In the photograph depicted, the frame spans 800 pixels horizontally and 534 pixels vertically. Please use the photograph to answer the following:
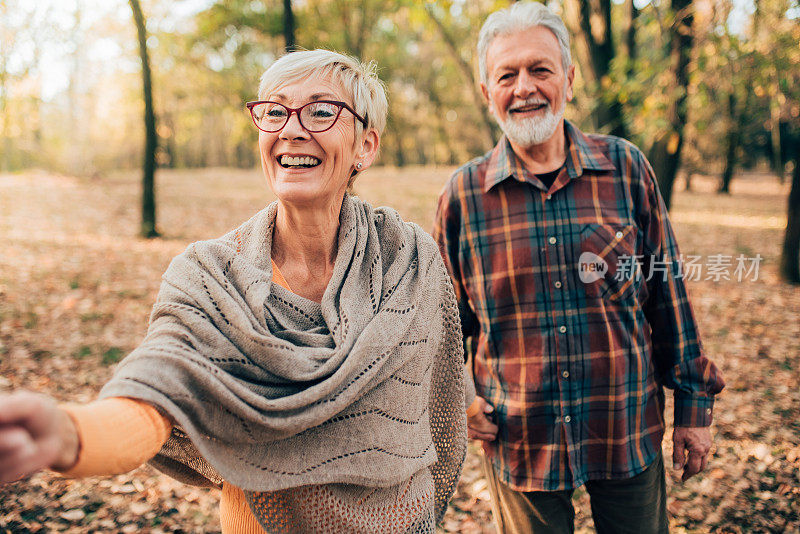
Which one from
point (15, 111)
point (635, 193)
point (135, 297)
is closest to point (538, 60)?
point (635, 193)

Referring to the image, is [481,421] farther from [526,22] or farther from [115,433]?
[526,22]

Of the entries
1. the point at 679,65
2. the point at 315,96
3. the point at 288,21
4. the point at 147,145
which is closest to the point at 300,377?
the point at 315,96

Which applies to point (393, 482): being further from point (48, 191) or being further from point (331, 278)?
point (48, 191)

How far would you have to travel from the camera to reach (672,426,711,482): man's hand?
2.28 m

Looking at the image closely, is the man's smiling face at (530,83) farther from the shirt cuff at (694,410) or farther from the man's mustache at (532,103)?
the shirt cuff at (694,410)

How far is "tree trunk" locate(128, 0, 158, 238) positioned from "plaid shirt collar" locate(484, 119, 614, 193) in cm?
1027

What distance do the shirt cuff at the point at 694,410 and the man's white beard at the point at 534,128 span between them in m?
1.27

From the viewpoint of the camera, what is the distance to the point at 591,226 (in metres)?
2.20

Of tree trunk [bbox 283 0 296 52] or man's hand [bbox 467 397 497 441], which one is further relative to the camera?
tree trunk [bbox 283 0 296 52]

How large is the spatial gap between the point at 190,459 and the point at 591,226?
1.73 m

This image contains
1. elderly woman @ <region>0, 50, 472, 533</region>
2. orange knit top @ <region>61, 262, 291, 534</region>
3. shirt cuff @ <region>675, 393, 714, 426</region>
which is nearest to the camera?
orange knit top @ <region>61, 262, 291, 534</region>

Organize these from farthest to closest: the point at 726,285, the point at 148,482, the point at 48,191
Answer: the point at 48,191 → the point at 726,285 → the point at 148,482

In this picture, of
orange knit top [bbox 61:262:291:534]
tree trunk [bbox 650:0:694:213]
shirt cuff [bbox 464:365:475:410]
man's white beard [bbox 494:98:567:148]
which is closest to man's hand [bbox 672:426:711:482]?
shirt cuff [bbox 464:365:475:410]

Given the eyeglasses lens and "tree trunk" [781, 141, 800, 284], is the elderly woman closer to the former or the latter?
the eyeglasses lens
